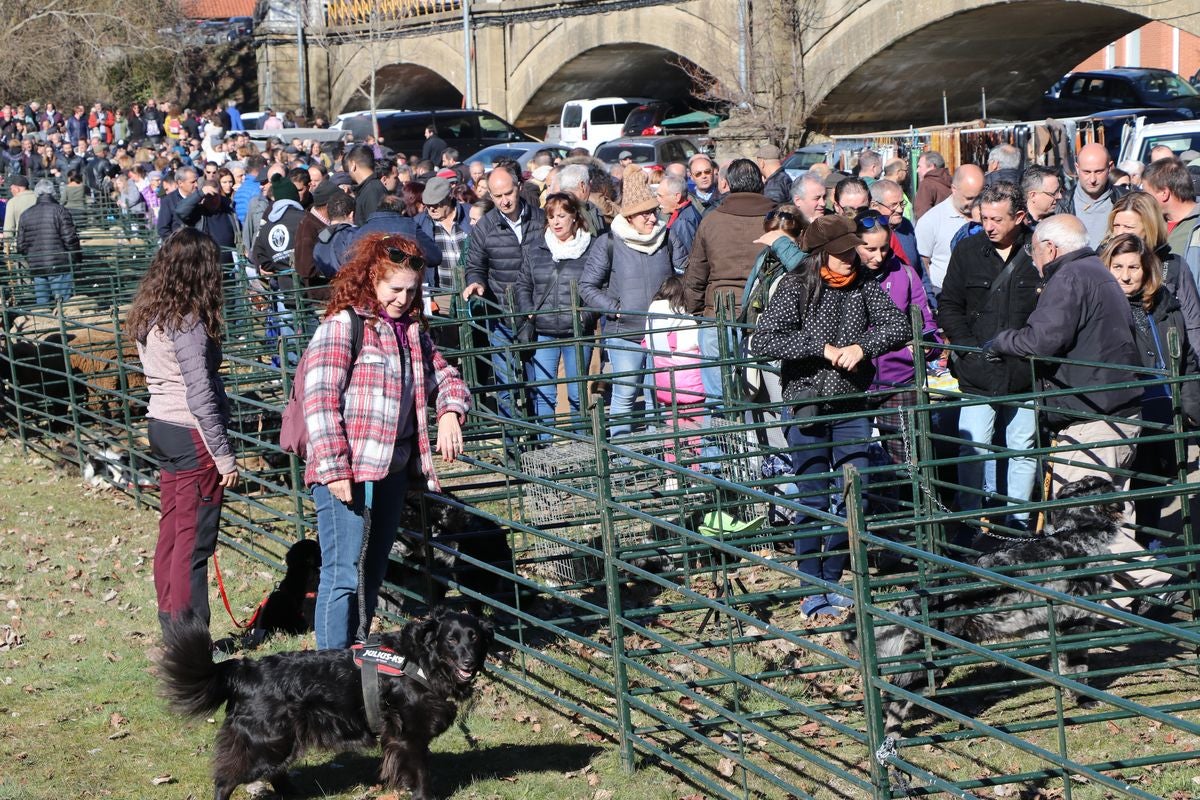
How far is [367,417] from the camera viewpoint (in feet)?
18.5

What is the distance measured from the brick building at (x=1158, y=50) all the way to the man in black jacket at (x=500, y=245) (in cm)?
3606

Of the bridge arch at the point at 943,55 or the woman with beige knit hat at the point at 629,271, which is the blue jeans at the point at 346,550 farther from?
the bridge arch at the point at 943,55

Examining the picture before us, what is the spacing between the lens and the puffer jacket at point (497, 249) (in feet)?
36.3

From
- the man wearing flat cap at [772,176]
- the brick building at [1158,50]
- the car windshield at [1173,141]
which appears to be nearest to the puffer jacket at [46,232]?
the man wearing flat cap at [772,176]

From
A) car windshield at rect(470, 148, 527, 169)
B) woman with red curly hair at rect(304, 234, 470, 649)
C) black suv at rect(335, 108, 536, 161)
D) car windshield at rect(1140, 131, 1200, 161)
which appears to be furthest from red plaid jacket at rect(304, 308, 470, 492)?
black suv at rect(335, 108, 536, 161)

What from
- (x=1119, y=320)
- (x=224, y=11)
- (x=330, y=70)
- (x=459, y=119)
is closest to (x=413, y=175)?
(x=1119, y=320)

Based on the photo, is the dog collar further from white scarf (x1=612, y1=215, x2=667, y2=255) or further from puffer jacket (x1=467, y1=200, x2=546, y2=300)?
puffer jacket (x1=467, y1=200, x2=546, y2=300)

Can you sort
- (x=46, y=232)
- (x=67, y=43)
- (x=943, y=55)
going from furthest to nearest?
(x=67, y=43)
(x=943, y=55)
(x=46, y=232)

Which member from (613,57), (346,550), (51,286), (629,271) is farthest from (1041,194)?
(613,57)

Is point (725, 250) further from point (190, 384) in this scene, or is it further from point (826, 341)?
point (190, 384)

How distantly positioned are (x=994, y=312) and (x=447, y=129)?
26769 mm

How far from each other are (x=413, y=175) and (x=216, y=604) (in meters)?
10.5

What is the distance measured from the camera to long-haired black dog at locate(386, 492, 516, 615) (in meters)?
7.02

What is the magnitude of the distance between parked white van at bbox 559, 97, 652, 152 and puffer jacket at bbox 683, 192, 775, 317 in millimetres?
25407
